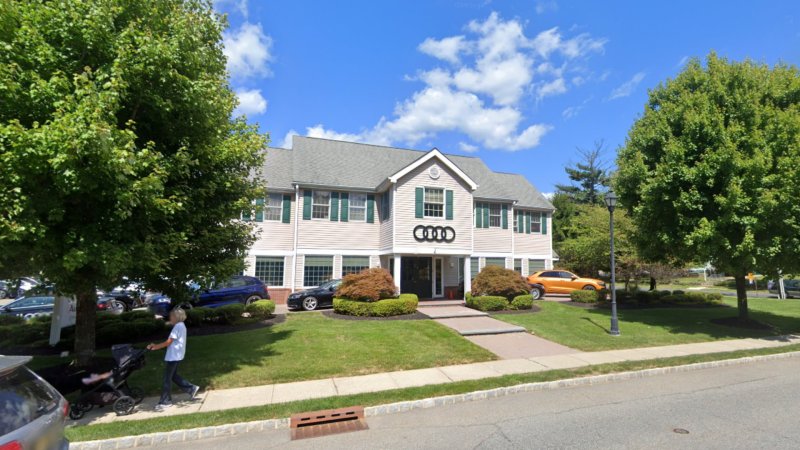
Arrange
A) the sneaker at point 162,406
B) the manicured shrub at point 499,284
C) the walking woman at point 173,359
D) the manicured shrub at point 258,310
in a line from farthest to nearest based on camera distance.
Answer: the manicured shrub at point 499,284 → the manicured shrub at point 258,310 → the walking woman at point 173,359 → the sneaker at point 162,406

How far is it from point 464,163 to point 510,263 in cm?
827

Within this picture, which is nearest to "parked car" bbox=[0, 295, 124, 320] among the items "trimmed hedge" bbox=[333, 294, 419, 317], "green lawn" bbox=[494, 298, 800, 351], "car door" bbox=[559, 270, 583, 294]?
"trimmed hedge" bbox=[333, 294, 419, 317]

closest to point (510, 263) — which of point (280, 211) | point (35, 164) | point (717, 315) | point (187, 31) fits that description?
point (717, 315)

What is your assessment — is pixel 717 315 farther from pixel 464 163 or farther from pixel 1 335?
pixel 1 335

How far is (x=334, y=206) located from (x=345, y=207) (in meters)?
0.61

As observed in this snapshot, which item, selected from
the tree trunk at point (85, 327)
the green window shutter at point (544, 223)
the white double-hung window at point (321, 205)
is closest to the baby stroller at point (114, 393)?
the tree trunk at point (85, 327)

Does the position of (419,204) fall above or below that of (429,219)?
above

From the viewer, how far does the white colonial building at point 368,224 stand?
20500 mm

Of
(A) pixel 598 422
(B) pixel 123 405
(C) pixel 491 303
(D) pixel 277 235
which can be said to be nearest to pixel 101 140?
(B) pixel 123 405

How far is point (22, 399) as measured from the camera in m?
3.36

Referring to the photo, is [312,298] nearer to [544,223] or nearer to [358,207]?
[358,207]

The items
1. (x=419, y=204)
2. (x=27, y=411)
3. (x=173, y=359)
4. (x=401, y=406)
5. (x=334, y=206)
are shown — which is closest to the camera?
(x=27, y=411)

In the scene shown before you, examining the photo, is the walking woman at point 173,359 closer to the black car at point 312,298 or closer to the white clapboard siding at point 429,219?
the black car at point 312,298

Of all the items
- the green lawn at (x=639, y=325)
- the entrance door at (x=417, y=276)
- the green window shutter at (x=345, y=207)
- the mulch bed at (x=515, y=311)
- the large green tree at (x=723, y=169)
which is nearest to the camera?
the large green tree at (x=723, y=169)
